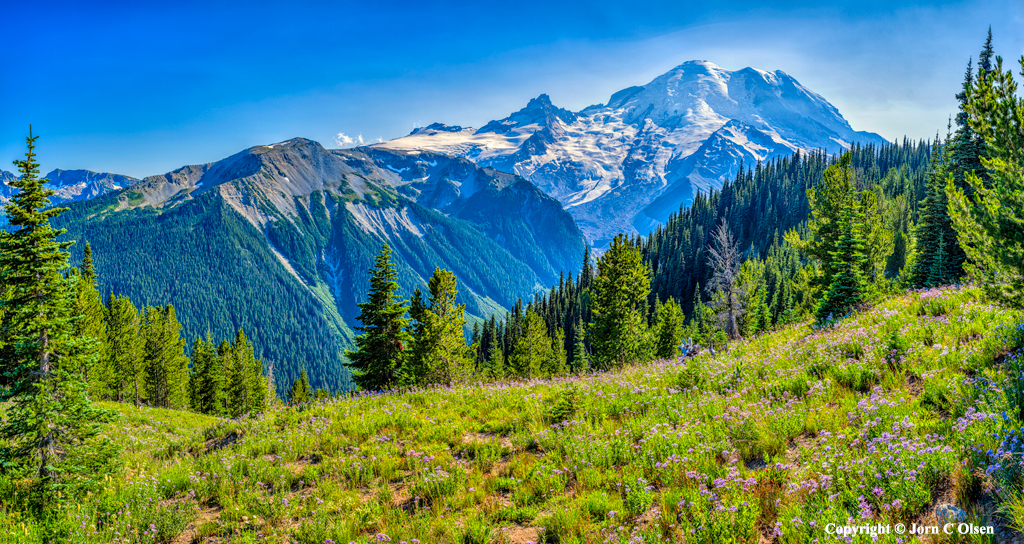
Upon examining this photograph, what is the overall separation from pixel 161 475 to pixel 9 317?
516 cm

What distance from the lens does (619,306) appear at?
41.3 m

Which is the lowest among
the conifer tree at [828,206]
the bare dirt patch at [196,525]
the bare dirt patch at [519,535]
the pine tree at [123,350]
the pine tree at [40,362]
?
the pine tree at [123,350]

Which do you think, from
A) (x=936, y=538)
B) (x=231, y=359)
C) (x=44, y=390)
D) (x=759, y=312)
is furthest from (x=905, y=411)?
(x=231, y=359)

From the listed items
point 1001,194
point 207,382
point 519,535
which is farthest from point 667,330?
point 207,382

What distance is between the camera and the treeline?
1959 inches

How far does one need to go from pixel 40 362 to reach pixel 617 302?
3729 cm

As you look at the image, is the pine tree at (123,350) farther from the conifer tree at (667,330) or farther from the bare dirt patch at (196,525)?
the conifer tree at (667,330)

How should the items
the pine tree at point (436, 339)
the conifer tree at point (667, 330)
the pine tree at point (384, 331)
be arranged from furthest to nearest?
the conifer tree at point (667, 330) → the pine tree at point (436, 339) → the pine tree at point (384, 331)

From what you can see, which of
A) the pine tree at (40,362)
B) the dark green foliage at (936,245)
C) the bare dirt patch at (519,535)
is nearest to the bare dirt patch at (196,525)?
the pine tree at (40,362)

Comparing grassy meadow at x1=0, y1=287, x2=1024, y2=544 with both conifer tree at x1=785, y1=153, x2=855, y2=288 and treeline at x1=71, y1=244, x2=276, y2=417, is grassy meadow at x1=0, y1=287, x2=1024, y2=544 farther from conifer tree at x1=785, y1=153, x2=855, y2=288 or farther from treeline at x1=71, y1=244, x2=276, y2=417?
treeline at x1=71, y1=244, x2=276, y2=417

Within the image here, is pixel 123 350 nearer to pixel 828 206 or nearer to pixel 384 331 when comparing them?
pixel 384 331

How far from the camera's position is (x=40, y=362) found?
9.76 meters

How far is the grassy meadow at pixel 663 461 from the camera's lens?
492cm

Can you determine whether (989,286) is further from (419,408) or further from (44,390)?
(44,390)
